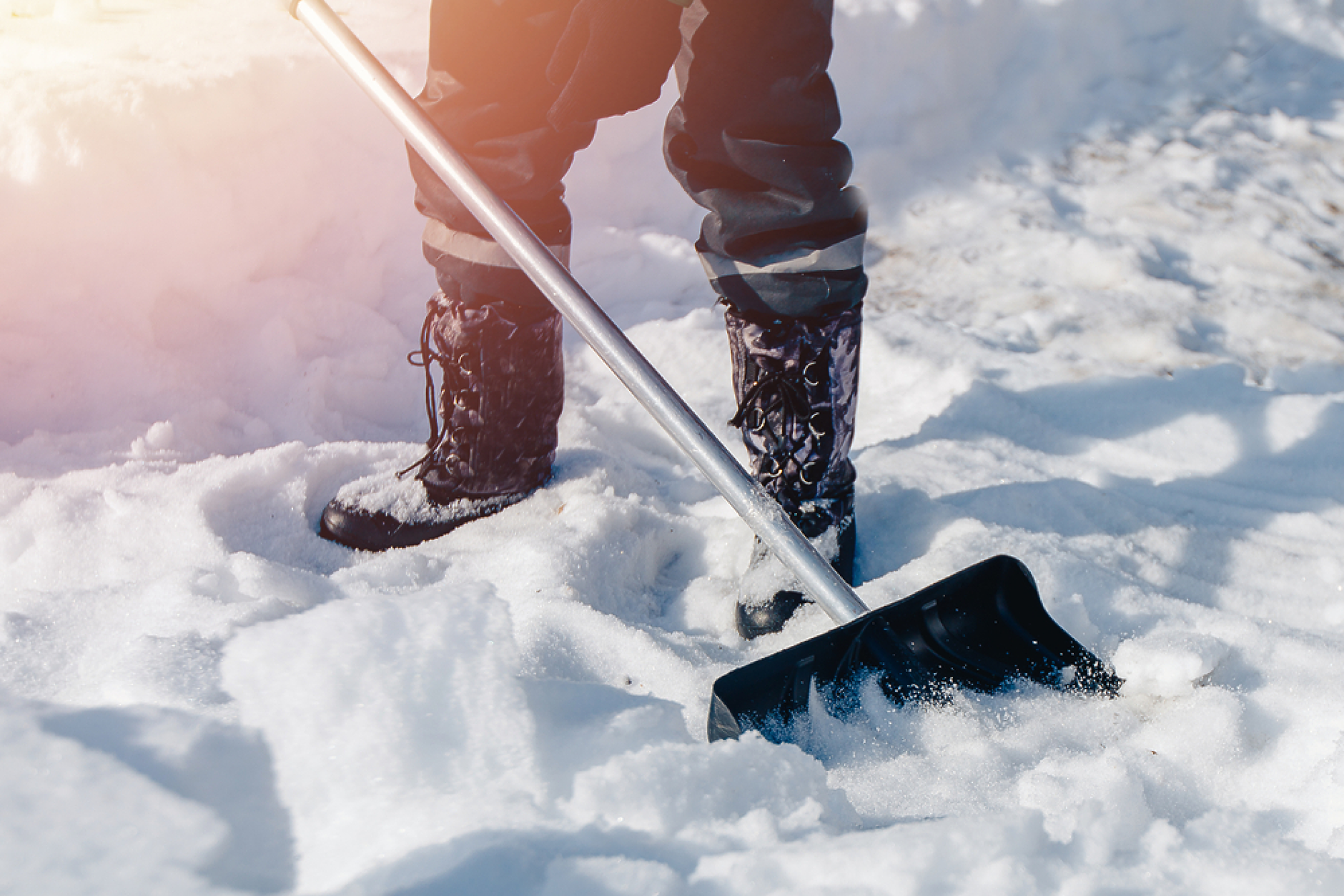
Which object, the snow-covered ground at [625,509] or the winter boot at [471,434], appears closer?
the snow-covered ground at [625,509]

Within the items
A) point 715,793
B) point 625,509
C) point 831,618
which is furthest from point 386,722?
point 625,509

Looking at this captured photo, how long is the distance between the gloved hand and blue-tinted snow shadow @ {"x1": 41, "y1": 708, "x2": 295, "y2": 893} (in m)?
0.85

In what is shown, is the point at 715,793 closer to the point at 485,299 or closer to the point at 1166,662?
the point at 1166,662

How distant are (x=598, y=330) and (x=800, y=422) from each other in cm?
32

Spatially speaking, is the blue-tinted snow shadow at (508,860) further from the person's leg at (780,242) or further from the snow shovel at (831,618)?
the person's leg at (780,242)

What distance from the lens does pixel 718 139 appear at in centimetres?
116

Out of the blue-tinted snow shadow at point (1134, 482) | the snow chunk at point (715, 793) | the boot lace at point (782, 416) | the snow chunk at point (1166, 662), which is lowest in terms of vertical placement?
the blue-tinted snow shadow at point (1134, 482)

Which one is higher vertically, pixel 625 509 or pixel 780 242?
pixel 780 242

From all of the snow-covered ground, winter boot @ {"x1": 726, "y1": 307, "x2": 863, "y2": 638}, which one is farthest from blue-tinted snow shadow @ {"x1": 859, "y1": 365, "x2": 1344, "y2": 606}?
winter boot @ {"x1": 726, "y1": 307, "x2": 863, "y2": 638}

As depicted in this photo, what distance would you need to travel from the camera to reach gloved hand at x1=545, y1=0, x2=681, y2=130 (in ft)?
3.61

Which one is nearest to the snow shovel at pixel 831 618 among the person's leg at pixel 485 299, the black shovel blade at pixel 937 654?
the black shovel blade at pixel 937 654

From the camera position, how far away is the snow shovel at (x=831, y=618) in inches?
36.5

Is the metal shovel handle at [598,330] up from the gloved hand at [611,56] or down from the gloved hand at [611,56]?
down

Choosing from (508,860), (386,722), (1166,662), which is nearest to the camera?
(508,860)
